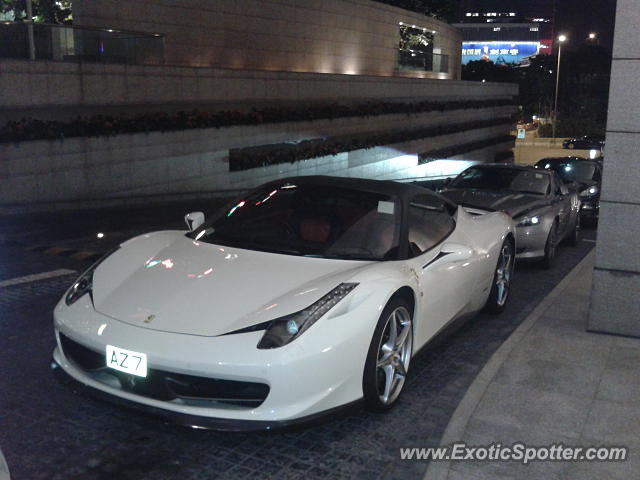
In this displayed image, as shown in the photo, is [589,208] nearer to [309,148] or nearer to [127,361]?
[309,148]

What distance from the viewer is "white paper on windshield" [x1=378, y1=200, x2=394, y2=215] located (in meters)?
5.58

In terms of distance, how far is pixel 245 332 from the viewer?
164 inches

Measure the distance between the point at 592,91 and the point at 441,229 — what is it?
4030 inches

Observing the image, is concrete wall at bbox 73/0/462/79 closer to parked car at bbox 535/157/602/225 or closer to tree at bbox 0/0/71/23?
tree at bbox 0/0/71/23

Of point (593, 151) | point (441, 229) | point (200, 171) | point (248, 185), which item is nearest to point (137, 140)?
point (200, 171)

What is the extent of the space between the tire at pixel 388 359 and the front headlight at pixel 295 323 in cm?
38

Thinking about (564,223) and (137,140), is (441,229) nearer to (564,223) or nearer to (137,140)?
(564,223)

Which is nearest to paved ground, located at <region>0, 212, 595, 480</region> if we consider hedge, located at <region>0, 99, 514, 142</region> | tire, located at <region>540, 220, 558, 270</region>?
tire, located at <region>540, 220, 558, 270</region>

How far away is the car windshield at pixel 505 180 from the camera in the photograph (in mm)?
10922

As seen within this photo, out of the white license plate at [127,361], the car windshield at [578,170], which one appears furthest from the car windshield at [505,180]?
the white license plate at [127,361]

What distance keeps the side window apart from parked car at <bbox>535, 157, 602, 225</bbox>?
27.1 feet

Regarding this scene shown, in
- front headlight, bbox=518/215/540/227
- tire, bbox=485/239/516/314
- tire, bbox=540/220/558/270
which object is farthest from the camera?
tire, bbox=540/220/558/270

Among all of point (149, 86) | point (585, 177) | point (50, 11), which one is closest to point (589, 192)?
point (585, 177)

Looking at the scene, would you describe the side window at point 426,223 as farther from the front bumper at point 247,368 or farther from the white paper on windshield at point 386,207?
the front bumper at point 247,368
